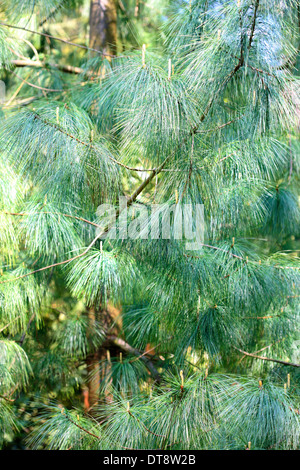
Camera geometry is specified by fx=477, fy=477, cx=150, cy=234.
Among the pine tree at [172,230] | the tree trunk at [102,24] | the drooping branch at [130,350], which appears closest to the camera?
the pine tree at [172,230]

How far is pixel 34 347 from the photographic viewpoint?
4.57 ft

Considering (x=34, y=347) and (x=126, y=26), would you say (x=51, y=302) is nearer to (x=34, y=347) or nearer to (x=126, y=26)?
(x=34, y=347)

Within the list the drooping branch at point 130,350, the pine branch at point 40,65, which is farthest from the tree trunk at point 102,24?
the drooping branch at point 130,350

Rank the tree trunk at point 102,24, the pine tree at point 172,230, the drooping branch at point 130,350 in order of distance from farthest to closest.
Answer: the tree trunk at point 102,24, the drooping branch at point 130,350, the pine tree at point 172,230

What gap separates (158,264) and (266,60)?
0.39m

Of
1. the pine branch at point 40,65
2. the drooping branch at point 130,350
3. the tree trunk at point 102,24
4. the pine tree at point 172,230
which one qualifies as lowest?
the drooping branch at point 130,350

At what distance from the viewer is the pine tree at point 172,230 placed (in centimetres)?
72

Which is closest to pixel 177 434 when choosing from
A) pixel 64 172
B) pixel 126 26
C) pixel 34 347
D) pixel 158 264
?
pixel 158 264
